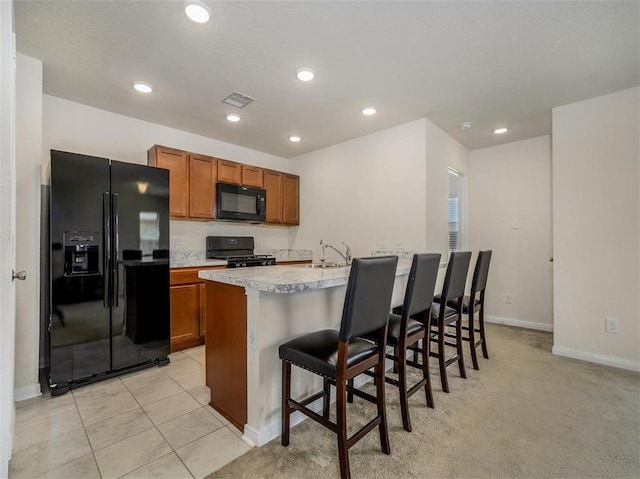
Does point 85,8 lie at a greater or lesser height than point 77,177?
greater

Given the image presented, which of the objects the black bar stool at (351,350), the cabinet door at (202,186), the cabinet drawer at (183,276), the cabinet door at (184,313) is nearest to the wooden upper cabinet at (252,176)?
the cabinet door at (202,186)

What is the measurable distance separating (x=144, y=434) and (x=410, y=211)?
3.05 metres

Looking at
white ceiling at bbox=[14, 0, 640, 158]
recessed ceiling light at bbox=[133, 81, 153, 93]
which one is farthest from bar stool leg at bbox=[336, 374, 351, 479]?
recessed ceiling light at bbox=[133, 81, 153, 93]

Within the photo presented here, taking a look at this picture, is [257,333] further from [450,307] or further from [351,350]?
[450,307]

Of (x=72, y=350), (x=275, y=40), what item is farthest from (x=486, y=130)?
(x=72, y=350)

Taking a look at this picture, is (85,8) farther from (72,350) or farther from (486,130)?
(486,130)

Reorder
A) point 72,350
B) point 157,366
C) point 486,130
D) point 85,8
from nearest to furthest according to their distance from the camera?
point 85,8, point 72,350, point 157,366, point 486,130

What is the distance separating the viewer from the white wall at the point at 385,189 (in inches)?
131

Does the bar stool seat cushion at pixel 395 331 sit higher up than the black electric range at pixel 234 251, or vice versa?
the black electric range at pixel 234 251

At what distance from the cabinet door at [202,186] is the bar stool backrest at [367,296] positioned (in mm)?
2805

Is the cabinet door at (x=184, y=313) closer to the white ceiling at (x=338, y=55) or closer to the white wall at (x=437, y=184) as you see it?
the white ceiling at (x=338, y=55)

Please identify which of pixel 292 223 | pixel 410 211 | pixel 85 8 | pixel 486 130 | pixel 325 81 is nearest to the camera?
pixel 85 8

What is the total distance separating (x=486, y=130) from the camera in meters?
3.69

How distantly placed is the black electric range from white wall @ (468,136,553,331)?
321 cm
